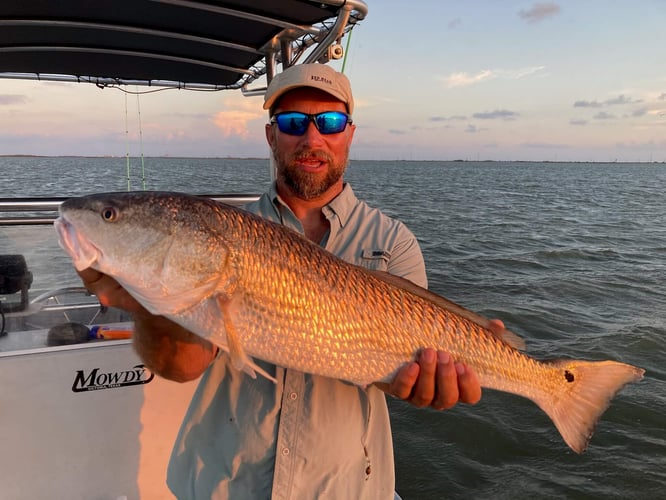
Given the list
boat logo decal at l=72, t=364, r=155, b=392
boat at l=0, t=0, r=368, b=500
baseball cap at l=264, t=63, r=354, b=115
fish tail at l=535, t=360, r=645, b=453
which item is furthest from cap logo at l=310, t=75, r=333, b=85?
boat logo decal at l=72, t=364, r=155, b=392

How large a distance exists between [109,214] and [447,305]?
185cm

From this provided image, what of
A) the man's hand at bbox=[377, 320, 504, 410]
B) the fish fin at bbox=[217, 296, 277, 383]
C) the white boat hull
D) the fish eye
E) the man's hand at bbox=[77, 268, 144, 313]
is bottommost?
the white boat hull

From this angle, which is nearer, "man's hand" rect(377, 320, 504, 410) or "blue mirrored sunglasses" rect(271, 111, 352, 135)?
"man's hand" rect(377, 320, 504, 410)

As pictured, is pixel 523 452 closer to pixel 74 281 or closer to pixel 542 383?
pixel 542 383

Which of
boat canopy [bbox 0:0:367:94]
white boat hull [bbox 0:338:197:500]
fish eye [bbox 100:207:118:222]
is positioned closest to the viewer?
fish eye [bbox 100:207:118:222]

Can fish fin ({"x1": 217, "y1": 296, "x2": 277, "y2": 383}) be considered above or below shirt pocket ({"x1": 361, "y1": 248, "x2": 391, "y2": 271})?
below

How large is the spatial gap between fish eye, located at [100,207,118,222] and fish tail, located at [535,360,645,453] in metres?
2.57

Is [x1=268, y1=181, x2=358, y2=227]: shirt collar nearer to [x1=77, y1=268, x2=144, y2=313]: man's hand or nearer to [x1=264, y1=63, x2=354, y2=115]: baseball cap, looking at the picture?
[x1=264, y1=63, x2=354, y2=115]: baseball cap

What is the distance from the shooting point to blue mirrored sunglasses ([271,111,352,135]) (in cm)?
289

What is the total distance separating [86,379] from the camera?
11.2 ft

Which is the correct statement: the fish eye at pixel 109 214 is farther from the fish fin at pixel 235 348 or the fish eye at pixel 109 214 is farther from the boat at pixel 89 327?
the boat at pixel 89 327

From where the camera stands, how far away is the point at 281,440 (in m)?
2.37

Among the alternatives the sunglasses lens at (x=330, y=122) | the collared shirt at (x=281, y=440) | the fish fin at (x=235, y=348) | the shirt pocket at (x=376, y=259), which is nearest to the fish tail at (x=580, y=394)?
the collared shirt at (x=281, y=440)

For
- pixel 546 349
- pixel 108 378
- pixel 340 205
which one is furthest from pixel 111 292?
pixel 546 349
